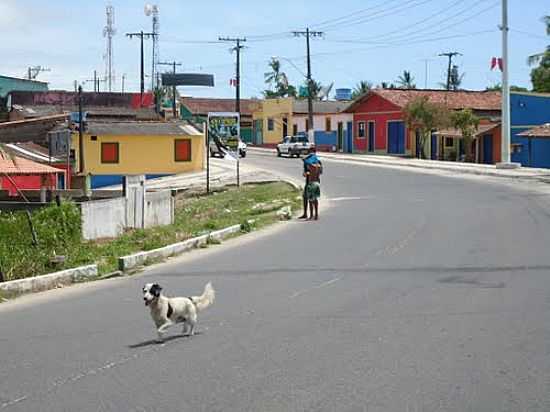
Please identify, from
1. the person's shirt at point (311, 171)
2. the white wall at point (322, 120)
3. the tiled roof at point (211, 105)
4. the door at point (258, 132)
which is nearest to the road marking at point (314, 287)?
the person's shirt at point (311, 171)

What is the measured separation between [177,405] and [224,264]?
29.8ft

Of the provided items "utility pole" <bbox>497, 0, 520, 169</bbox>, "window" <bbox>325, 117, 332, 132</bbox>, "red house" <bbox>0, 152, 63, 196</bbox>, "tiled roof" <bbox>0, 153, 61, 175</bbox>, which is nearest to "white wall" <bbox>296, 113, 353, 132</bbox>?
"window" <bbox>325, 117, 332, 132</bbox>

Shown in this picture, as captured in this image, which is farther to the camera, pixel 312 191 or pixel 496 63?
pixel 496 63

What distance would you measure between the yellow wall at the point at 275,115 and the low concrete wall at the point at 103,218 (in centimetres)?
6728

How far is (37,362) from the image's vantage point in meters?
8.52

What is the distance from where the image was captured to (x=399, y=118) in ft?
226

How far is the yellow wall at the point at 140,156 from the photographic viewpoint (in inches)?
2098

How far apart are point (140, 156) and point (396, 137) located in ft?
79.2

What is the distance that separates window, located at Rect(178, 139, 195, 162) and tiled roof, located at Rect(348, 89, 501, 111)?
68.2 feet

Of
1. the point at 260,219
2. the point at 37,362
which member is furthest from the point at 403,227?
the point at 37,362

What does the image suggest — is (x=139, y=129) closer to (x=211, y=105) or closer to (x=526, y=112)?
(x=526, y=112)

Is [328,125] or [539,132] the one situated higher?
[328,125]

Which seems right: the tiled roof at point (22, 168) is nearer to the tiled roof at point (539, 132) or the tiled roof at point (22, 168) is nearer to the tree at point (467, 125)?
the tiled roof at point (539, 132)

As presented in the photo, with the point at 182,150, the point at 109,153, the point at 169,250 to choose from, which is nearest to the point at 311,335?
the point at 169,250
